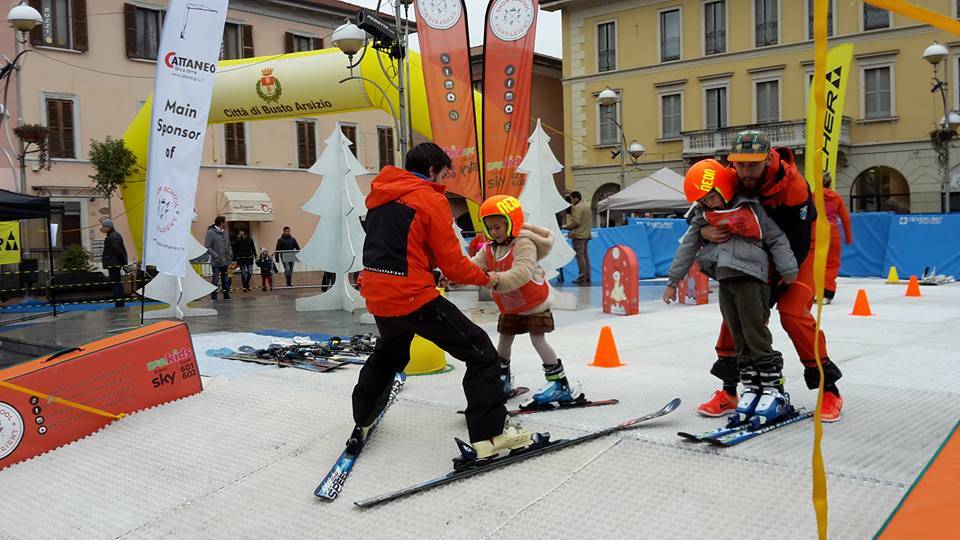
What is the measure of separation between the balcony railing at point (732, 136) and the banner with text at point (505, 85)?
21.2 metres

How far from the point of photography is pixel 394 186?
4008mm

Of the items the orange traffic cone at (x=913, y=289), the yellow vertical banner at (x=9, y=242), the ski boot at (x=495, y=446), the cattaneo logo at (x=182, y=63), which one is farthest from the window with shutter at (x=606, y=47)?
the ski boot at (x=495, y=446)

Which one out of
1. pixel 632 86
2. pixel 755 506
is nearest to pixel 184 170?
pixel 755 506

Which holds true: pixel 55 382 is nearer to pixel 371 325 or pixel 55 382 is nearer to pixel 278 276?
pixel 371 325

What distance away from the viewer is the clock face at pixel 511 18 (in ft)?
36.3

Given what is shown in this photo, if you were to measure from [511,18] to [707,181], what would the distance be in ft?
24.8

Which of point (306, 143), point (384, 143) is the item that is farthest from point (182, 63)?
point (384, 143)

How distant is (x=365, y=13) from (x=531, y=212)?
3937 millimetres

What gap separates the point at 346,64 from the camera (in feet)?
42.8

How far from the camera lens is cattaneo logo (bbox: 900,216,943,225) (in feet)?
56.0

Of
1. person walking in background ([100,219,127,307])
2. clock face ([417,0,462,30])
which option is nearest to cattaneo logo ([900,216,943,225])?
clock face ([417,0,462,30])

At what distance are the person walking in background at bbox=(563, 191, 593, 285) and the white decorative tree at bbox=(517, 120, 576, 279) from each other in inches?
141

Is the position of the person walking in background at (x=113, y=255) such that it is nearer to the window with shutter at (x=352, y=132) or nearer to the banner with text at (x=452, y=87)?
the banner with text at (x=452, y=87)

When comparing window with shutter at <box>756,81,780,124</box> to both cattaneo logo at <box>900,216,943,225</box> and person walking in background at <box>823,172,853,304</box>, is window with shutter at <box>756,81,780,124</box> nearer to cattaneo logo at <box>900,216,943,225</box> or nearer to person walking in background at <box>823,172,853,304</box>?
cattaneo logo at <box>900,216,943,225</box>
